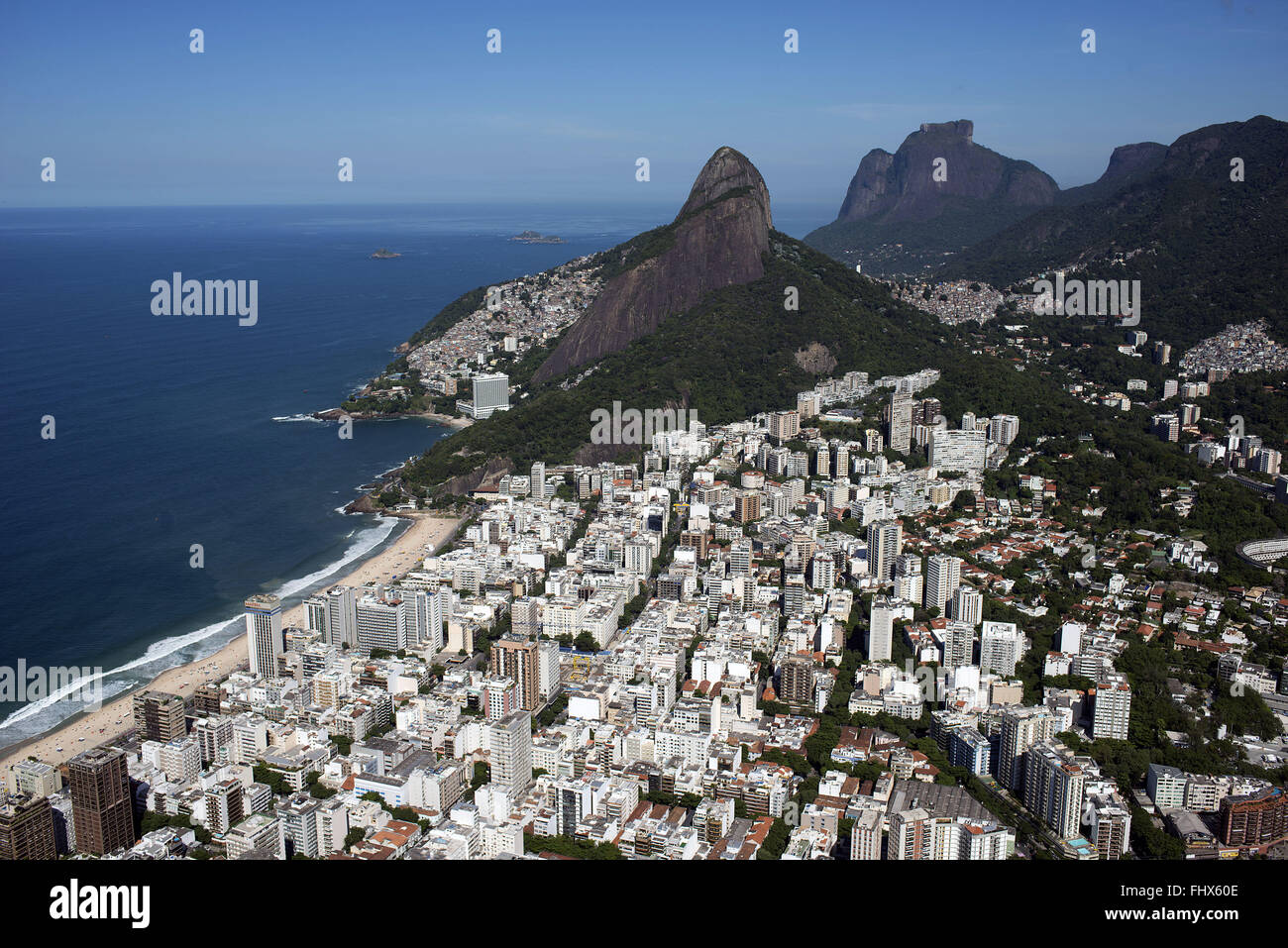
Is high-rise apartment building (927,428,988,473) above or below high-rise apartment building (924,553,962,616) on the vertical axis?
above

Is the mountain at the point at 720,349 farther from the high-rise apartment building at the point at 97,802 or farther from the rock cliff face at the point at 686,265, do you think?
the high-rise apartment building at the point at 97,802

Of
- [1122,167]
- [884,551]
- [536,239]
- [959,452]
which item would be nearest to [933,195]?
[1122,167]

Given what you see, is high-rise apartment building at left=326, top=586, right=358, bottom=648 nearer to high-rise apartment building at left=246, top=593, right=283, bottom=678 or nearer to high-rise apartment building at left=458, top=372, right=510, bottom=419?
high-rise apartment building at left=246, top=593, right=283, bottom=678

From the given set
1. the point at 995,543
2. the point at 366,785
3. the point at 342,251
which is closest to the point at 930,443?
the point at 995,543

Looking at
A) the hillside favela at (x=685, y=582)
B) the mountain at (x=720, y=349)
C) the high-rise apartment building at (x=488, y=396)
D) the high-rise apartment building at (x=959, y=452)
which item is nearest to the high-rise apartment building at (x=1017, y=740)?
the hillside favela at (x=685, y=582)

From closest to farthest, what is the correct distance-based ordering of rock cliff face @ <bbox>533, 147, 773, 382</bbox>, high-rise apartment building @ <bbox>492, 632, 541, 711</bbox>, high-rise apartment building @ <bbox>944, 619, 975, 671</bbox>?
1. high-rise apartment building @ <bbox>492, 632, 541, 711</bbox>
2. high-rise apartment building @ <bbox>944, 619, 975, 671</bbox>
3. rock cliff face @ <bbox>533, 147, 773, 382</bbox>

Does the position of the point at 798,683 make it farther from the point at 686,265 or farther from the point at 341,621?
the point at 686,265

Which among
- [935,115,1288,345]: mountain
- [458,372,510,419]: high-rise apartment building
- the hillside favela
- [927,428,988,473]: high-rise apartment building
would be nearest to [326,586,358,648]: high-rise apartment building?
the hillside favela
